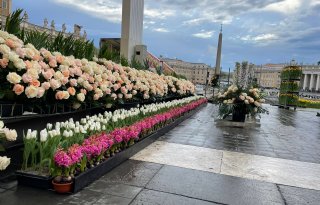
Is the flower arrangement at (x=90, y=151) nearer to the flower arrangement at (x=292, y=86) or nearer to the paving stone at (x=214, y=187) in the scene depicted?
the paving stone at (x=214, y=187)

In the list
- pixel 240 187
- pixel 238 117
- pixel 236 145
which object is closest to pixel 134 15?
pixel 238 117

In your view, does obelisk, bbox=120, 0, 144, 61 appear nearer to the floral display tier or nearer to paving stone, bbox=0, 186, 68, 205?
paving stone, bbox=0, 186, 68, 205

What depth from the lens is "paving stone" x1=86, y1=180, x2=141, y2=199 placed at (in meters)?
3.35

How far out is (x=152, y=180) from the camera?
389cm

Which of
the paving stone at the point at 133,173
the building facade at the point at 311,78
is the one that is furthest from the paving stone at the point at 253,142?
the building facade at the point at 311,78

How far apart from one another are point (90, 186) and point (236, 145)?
13.5 ft

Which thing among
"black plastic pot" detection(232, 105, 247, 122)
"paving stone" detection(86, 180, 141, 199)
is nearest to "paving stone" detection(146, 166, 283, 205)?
"paving stone" detection(86, 180, 141, 199)

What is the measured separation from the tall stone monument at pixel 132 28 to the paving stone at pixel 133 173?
7.70 meters

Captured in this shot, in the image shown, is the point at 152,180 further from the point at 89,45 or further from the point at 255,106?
the point at 255,106

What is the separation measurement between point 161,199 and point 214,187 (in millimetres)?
823

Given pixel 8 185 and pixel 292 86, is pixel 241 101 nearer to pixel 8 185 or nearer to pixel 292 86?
pixel 8 185

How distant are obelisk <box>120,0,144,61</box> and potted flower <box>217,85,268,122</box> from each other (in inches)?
172

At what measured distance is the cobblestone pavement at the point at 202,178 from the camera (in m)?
3.22

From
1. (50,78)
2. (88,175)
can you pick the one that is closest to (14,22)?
(50,78)
